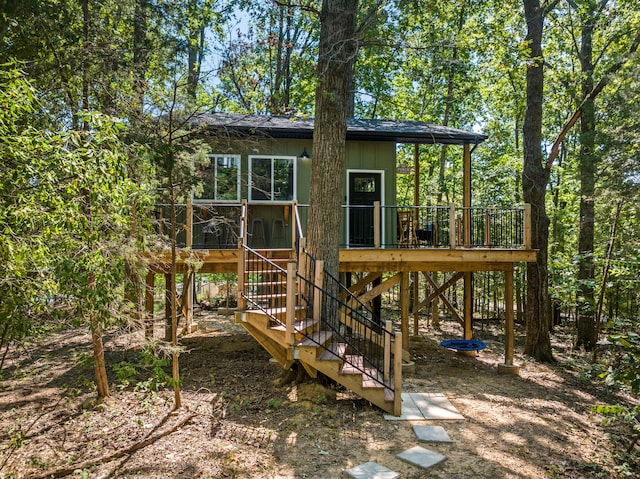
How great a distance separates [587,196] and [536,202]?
6.32 ft

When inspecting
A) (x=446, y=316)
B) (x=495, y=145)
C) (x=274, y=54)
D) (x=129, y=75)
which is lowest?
(x=446, y=316)

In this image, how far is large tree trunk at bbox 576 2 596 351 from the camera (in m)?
10.9

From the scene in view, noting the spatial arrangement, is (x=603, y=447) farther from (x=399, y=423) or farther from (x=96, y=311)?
(x=96, y=311)

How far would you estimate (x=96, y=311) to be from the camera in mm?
4277

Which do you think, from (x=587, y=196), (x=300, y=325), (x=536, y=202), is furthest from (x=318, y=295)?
(x=587, y=196)

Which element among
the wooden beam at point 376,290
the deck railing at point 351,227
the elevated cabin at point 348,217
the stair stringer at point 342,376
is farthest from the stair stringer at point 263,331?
the deck railing at point 351,227

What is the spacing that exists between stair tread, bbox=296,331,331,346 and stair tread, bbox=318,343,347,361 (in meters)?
0.15

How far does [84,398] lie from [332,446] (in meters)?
3.86

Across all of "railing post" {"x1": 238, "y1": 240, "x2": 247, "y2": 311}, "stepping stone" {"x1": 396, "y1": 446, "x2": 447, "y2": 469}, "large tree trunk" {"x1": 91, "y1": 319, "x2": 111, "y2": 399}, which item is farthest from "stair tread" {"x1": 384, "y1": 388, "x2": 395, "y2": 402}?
"large tree trunk" {"x1": 91, "y1": 319, "x2": 111, "y2": 399}

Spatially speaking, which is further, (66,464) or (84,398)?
(84,398)

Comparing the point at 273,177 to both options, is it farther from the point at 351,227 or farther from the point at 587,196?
the point at 587,196

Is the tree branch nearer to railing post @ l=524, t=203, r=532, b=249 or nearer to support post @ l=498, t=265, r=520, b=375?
railing post @ l=524, t=203, r=532, b=249

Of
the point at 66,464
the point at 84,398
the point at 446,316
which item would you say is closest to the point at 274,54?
the point at 446,316

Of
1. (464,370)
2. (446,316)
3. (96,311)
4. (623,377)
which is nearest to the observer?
(96,311)
